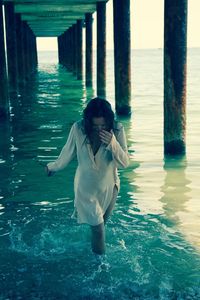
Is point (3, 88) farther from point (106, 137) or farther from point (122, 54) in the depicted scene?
point (106, 137)

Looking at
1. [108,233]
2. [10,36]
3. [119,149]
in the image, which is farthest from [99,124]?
[10,36]

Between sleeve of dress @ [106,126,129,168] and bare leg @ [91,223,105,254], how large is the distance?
48cm

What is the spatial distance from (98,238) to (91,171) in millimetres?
509

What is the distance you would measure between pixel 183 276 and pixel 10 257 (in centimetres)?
136

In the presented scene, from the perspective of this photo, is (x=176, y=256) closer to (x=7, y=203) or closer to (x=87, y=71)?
(x=7, y=203)

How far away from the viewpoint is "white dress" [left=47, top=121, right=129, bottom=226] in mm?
3469

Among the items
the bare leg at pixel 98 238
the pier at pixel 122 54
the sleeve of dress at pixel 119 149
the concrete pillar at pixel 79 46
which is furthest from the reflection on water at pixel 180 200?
the concrete pillar at pixel 79 46

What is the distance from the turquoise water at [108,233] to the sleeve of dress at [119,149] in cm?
87

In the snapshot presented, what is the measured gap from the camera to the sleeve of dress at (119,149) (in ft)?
10.9

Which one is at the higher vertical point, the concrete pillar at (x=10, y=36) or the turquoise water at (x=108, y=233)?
the concrete pillar at (x=10, y=36)

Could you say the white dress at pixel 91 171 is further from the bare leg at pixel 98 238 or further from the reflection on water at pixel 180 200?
the reflection on water at pixel 180 200

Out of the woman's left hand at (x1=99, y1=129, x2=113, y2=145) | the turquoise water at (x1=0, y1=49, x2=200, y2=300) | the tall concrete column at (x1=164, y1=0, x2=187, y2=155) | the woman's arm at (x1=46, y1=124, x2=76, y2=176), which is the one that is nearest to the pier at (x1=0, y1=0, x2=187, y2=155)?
the tall concrete column at (x1=164, y1=0, x2=187, y2=155)

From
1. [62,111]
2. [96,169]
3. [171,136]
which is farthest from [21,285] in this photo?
[62,111]

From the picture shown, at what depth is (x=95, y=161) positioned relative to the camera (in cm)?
352
